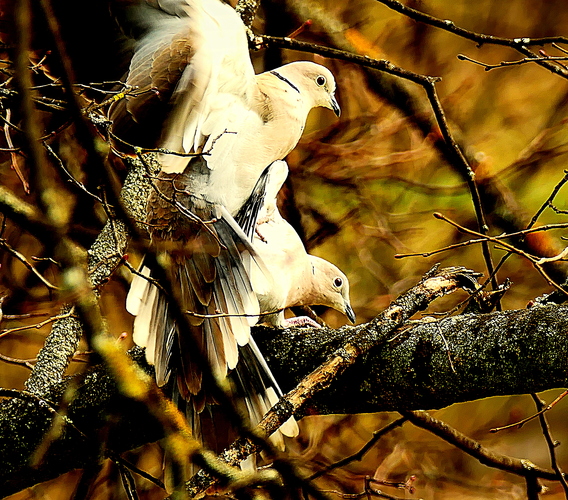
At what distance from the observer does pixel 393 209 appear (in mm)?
3404

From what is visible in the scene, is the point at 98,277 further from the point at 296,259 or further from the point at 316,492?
the point at 316,492

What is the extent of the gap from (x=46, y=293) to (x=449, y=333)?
1820 millimetres

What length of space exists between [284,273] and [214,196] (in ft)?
0.97

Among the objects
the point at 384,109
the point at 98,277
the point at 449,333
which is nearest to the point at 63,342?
the point at 98,277

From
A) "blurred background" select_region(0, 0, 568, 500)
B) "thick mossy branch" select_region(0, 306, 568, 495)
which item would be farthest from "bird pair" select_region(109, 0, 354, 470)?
"blurred background" select_region(0, 0, 568, 500)

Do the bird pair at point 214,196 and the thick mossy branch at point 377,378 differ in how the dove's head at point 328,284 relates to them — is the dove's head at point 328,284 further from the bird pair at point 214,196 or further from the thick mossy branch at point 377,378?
the thick mossy branch at point 377,378

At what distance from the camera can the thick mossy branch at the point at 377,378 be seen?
4.55 ft

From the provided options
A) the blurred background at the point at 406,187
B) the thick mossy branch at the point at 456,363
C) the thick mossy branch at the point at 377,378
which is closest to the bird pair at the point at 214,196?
the thick mossy branch at the point at 377,378

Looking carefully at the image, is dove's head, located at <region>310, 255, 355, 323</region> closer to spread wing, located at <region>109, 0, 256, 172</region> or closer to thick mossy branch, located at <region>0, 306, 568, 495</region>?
thick mossy branch, located at <region>0, 306, 568, 495</region>

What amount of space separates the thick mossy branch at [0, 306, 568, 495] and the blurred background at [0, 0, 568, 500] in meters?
1.00

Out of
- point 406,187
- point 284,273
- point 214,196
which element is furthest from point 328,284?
point 406,187

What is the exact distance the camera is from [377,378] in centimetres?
157

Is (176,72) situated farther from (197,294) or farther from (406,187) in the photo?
(406,187)

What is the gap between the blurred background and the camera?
2.95 meters
